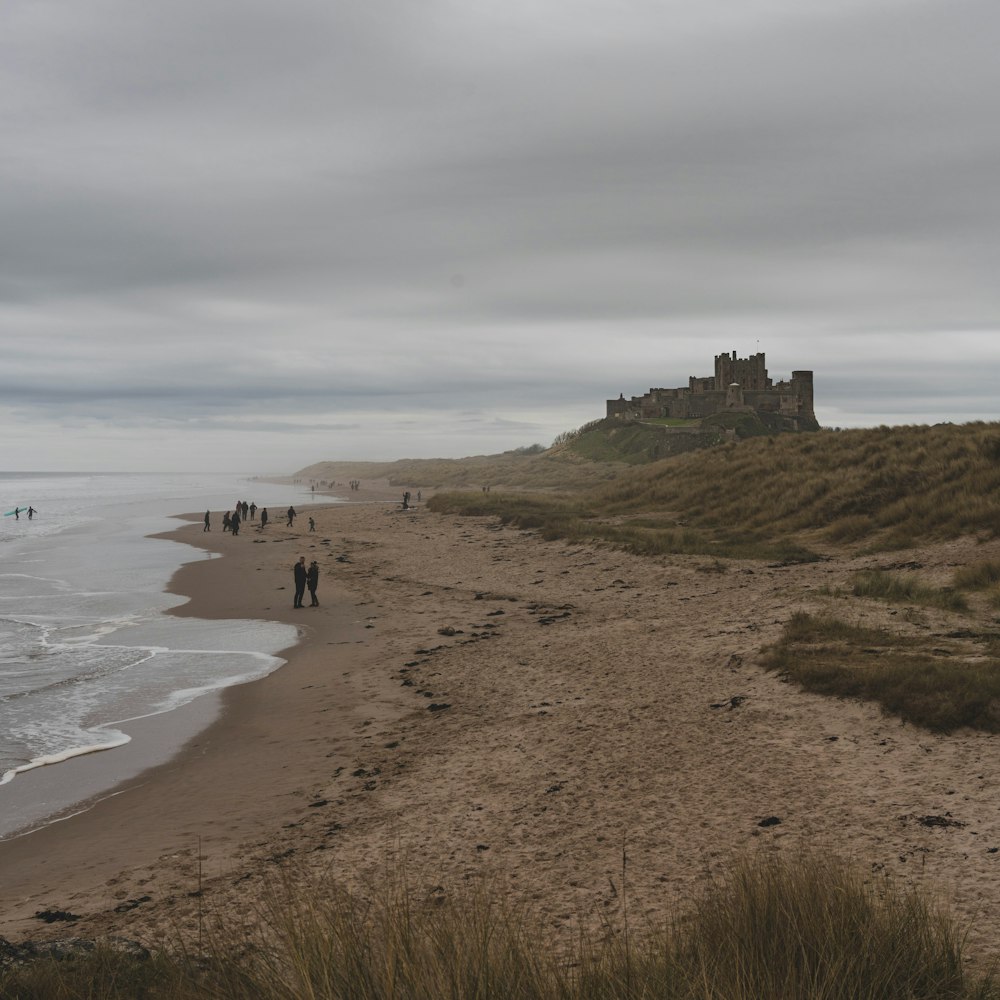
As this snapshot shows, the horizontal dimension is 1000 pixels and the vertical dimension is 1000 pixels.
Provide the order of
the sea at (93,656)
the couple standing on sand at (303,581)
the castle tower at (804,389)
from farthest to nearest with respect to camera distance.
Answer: the castle tower at (804,389), the couple standing on sand at (303,581), the sea at (93,656)

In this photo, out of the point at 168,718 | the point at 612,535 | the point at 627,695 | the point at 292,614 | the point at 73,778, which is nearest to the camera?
the point at 73,778

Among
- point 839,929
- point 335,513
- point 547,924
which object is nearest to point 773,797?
point 547,924

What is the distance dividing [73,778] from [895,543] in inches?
835

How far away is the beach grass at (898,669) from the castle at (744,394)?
8316cm

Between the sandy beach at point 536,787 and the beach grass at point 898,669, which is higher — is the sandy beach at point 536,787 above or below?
below

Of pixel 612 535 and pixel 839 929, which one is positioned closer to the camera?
pixel 839 929

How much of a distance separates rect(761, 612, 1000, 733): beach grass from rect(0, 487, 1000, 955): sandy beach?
1.00 ft

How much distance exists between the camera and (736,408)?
3725 inches

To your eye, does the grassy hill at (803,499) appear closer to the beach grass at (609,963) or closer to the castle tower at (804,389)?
the beach grass at (609,963)

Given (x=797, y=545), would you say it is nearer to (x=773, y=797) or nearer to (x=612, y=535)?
(x=612, y=535)

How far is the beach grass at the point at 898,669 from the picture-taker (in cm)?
946

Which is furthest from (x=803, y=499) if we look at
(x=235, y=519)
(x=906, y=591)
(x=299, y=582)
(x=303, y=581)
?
(x=235, y=519)

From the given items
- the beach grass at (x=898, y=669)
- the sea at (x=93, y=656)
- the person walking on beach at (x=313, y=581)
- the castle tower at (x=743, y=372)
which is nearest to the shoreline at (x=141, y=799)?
the sea at (x=93, y=656)

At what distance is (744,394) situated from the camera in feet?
323
